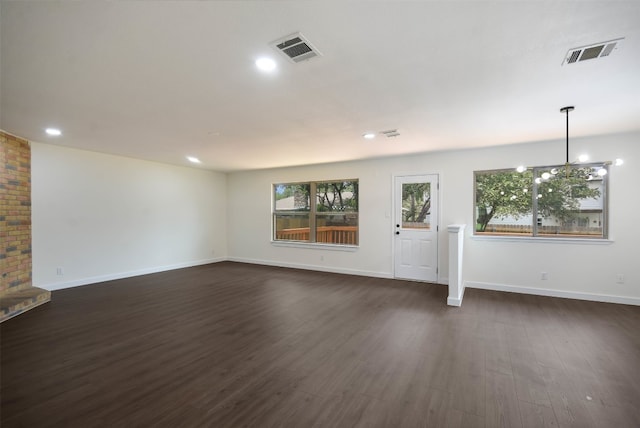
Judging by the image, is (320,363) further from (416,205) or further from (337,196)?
(337,196)

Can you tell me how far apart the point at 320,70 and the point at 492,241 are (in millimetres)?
4309

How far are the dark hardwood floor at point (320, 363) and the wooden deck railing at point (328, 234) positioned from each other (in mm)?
2186

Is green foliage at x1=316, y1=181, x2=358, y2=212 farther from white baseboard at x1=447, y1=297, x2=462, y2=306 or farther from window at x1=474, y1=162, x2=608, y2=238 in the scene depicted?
white baseboard at x1=447, y1=297, x2=462, y2=306

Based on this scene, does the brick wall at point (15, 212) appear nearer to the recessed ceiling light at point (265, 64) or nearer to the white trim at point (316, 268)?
the white trim at point (316, 268)

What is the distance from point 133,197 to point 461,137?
6.32 meters

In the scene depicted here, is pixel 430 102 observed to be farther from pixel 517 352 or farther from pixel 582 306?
pixel 582 306

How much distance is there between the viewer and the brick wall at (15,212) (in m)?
4.14

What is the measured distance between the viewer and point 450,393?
213cm

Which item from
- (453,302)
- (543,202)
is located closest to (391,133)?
(453,302)

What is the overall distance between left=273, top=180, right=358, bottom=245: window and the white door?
1.00 meters

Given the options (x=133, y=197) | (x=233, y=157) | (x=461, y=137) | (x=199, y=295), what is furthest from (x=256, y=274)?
(x=461, y=137)

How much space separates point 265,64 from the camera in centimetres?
223

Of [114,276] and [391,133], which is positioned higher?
[391,133]

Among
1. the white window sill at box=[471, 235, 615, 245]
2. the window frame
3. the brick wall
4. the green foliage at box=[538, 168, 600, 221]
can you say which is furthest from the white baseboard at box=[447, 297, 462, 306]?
the brick wall
